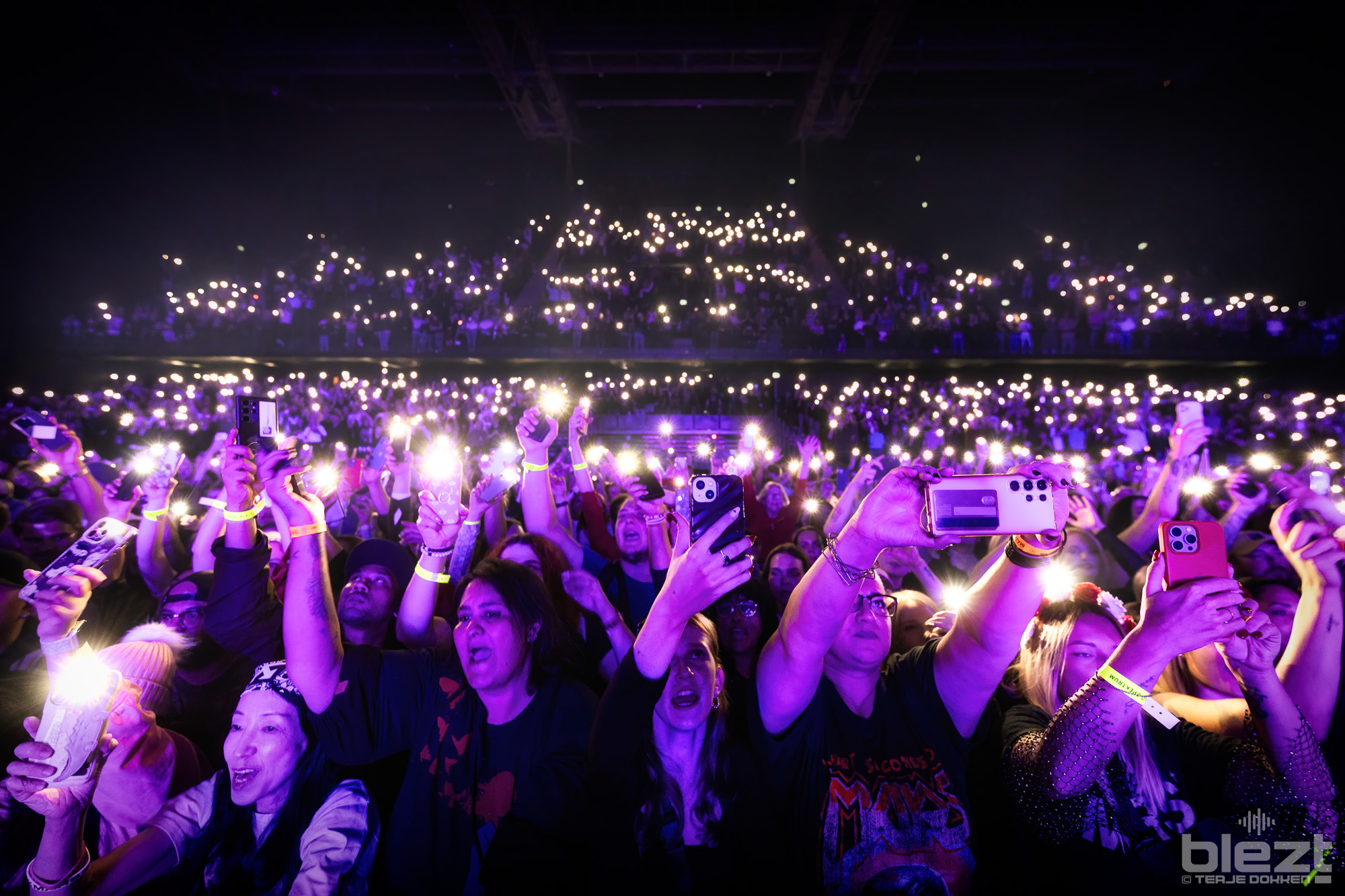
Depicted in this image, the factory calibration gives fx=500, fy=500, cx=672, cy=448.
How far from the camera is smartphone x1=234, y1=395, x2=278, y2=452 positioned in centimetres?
196

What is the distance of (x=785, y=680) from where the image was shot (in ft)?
4.92

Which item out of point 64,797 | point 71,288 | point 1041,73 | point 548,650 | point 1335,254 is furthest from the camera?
point 1041,73

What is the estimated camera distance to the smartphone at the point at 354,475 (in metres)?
5.58

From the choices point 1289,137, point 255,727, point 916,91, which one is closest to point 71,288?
point 255,727

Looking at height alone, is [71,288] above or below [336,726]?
above

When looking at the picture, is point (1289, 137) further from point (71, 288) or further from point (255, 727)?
point (71, 288)

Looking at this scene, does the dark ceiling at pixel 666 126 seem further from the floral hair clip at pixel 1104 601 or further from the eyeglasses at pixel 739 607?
the eyeglasses at pixel 739 607

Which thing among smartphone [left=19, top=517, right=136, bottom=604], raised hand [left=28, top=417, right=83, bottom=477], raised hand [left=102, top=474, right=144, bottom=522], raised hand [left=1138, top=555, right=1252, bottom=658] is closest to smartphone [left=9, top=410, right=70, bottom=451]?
raised hand [left=28, top=417, right=83, bottom=477]

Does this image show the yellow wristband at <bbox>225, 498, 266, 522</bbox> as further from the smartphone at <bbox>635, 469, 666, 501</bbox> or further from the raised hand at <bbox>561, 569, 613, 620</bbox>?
the smartphone at <bbox>635, 469, 666, 501</bbox>

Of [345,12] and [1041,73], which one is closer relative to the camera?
[345,12]

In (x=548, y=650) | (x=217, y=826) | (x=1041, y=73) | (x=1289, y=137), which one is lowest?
(x=217, y=826)

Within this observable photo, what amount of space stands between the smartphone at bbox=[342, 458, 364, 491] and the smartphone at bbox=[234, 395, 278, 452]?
3906mm

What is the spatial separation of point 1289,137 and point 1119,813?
70.7 ft

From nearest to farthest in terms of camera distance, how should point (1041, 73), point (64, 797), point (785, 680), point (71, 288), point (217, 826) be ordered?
point (64, 797), point (785, 680), point (217, 826), point (71, 288), point (1041, 73)
